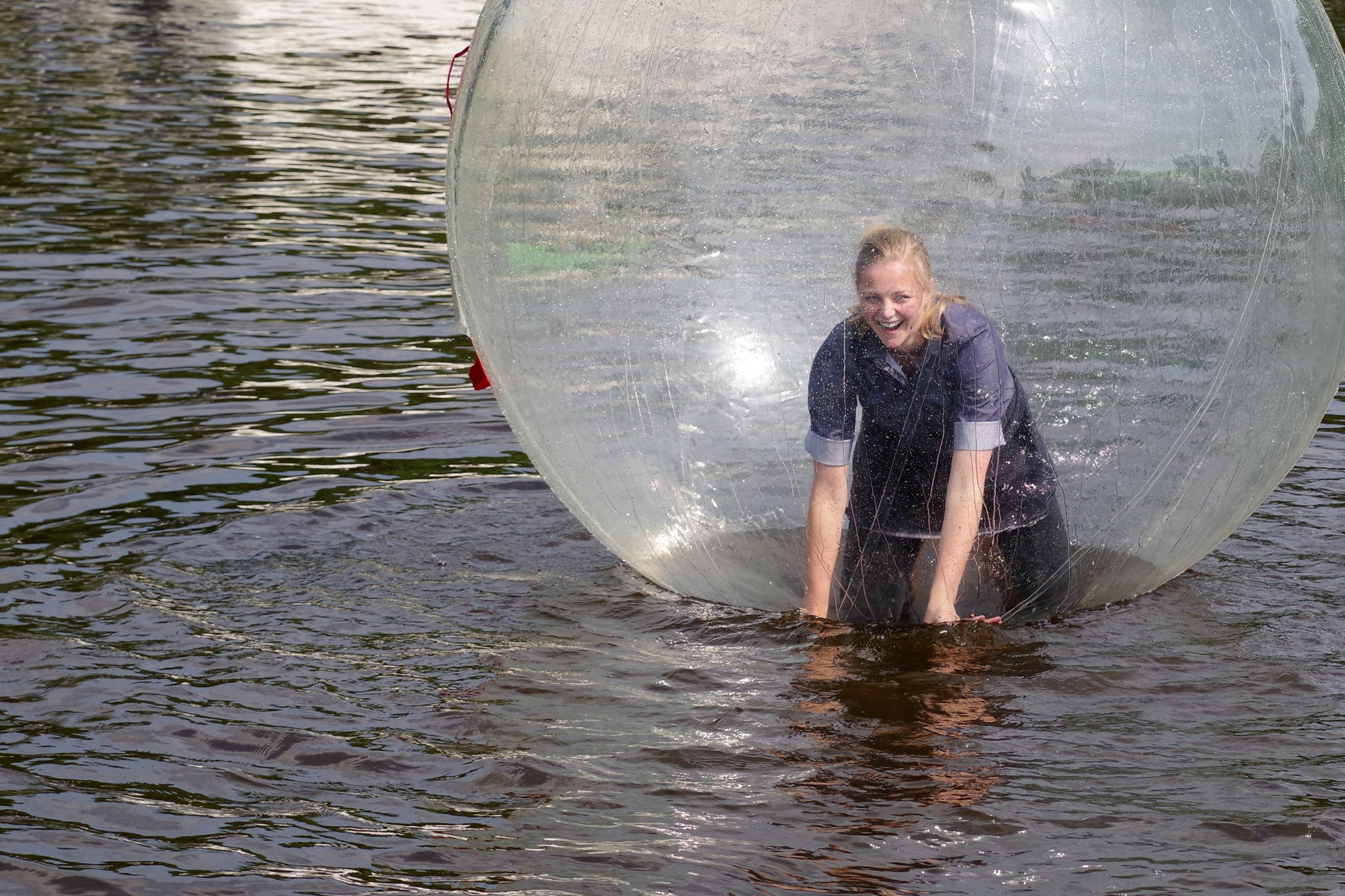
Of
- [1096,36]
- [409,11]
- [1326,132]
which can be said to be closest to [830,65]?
[1096,36]

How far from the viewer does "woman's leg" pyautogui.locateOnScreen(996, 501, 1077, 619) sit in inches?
182

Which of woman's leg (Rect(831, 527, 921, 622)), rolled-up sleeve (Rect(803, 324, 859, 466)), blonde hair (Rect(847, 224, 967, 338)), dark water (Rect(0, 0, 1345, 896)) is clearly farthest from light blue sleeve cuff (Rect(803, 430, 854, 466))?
dark water (Rect(0, 0, 1345, 896))

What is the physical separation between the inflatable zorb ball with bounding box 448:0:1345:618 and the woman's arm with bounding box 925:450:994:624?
0.22 meters

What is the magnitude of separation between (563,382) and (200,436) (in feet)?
9.72

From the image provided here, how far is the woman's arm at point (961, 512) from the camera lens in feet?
14.7

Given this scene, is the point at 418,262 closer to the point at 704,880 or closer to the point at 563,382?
the point at 563,382

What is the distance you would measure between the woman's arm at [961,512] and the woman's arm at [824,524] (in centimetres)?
3

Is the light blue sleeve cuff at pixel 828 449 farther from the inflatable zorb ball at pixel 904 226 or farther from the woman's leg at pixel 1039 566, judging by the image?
the woman's leg at pixel 1039 566

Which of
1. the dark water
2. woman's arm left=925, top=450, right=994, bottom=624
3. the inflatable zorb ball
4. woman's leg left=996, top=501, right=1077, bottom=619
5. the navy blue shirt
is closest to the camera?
the dark water

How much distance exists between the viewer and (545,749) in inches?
173

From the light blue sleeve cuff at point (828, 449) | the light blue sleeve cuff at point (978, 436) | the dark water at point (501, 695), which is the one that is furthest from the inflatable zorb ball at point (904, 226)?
the dark water at point (501, 695)

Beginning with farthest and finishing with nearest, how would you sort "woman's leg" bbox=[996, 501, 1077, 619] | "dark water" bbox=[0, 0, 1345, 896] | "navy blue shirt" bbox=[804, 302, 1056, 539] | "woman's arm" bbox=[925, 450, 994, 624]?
1. "woman's leg" bbox=[996, 501, 1077, 619]
2. "woman's arm" bbox=[925, 450, 994, 624]
3. "navy blue shirt" bbox=[804, 302, 1056, 539]
4. "dark water" bbox=[0, 0, 1345, 896]

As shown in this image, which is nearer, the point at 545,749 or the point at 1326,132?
the point at 545,749

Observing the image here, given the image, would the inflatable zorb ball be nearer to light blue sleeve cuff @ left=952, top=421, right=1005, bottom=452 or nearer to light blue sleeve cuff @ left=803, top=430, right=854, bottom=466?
light blue sleeve cuff @ left=803, top=430, right=854, bottom=466
